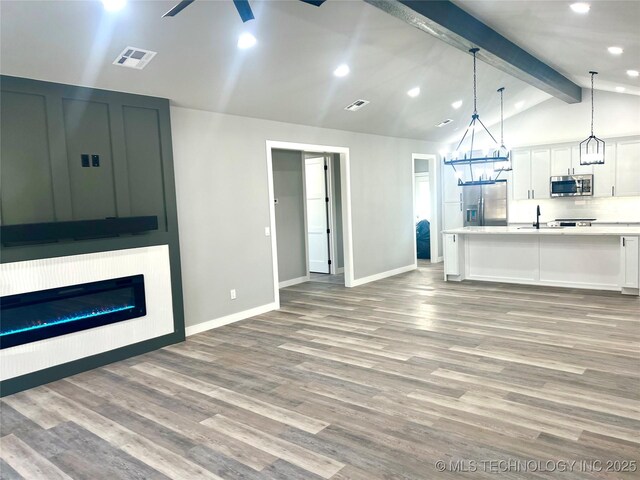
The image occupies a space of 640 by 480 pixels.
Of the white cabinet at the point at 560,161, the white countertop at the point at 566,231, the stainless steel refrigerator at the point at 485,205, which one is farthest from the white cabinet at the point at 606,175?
the white countertop at the point at 566,231

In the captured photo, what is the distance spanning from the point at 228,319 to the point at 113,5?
12.2ft

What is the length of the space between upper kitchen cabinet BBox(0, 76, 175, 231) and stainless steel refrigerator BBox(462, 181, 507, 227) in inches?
268

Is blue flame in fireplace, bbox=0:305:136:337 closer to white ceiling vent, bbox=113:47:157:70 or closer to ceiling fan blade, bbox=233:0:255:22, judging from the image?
white ceiling vent, bbox=113:47:157:70

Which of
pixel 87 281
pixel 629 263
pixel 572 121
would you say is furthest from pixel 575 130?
pixel 87 281

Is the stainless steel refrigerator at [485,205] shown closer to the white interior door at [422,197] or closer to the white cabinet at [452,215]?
the white cabinet at [452,215]

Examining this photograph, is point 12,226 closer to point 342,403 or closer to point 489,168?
point 342,403

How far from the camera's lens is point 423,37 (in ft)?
16.6

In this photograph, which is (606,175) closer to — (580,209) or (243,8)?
(580,209)

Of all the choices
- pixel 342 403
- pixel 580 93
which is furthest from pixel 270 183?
pixel 580 93

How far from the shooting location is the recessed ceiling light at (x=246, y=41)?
13.4 feet

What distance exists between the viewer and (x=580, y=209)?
9164 millimetres

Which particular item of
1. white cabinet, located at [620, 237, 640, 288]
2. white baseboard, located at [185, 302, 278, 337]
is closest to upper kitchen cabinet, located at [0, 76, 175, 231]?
white baseboard, located at [185, 302, 278, 337]

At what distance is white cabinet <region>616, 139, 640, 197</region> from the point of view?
8.28 meters

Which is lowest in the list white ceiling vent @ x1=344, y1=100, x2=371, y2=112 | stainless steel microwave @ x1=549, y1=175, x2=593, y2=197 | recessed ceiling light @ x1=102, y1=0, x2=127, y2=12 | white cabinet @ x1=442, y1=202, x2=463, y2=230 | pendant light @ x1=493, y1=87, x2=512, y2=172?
white cabinet @ x1=442, y1=202, x2=463, y2=230
